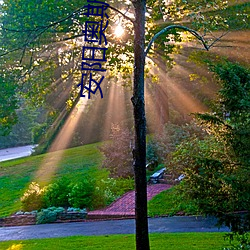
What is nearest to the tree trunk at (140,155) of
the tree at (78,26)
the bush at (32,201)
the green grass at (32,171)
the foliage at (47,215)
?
the tree at (78,26)

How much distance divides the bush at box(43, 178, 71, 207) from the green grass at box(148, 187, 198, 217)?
2829 millimetres

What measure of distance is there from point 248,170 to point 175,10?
750 cm

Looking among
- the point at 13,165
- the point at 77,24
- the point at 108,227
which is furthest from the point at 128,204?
the point at 13,165

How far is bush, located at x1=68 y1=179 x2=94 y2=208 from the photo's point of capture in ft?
37.4

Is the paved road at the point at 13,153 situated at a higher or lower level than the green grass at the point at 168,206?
lower

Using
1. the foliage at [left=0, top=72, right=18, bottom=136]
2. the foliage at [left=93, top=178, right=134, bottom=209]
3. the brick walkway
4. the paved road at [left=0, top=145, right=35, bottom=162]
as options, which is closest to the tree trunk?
the brick walkway

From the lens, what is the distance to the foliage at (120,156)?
14.9 m

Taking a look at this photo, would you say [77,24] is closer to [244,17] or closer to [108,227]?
[244,17]

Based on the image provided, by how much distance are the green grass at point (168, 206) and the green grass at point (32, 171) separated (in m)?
5.00

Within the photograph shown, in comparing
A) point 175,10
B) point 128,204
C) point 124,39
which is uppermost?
point 175,10

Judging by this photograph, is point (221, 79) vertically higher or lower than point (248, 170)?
higher

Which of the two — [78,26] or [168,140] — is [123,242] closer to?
[78,26]

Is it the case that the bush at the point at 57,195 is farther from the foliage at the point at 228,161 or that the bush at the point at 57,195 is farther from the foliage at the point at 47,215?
the foliage at the point at 228,161

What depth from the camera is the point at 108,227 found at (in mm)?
9258
